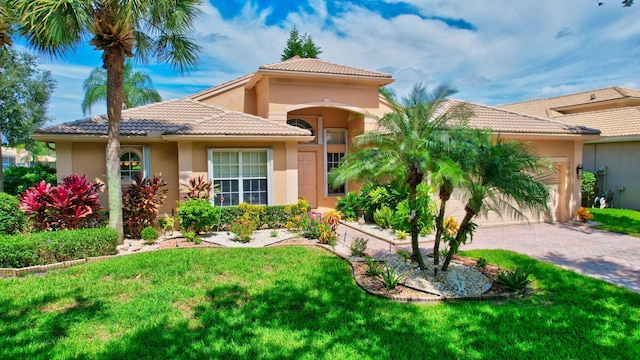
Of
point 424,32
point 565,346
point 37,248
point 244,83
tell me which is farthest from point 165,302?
point 424,32

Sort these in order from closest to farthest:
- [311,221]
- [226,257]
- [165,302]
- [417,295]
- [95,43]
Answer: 1. [165,302]
2. [417,295]
3. [226,257]
4. [95,43]
5. [311,221]

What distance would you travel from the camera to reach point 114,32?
32.1ft

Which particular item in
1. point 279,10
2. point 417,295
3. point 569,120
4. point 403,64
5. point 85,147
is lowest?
point 417,295

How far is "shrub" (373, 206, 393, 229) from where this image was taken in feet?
44.2

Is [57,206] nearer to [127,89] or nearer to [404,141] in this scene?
[404,141]

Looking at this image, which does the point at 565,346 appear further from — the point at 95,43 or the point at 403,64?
the point at 403,64

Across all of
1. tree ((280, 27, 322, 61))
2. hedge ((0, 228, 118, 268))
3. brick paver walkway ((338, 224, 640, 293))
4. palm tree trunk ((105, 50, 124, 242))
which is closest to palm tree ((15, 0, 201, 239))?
palm tree trunk ((105, 50, 124, 242))

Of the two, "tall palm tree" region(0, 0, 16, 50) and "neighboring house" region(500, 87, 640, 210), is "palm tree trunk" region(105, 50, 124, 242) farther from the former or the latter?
"neighboring house" region(500, 87, 640, 210)

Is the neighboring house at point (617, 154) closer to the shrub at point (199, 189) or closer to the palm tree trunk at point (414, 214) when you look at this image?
the palm tree trunk at point (414, 214)

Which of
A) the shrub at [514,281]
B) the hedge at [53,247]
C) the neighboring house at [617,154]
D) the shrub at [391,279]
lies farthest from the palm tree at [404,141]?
the neighboring house at [617,154]

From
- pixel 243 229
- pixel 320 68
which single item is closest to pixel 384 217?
pixel 243 229

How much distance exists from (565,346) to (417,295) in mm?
2469

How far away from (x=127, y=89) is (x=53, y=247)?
25.1 meters

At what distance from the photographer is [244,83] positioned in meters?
18.1
